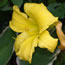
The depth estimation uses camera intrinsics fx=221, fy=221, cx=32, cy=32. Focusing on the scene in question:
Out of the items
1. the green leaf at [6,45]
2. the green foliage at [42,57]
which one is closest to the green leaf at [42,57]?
the green foliage at [42,57]

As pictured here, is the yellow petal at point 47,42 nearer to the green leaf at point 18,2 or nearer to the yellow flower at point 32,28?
the yellow flower at point 32,28

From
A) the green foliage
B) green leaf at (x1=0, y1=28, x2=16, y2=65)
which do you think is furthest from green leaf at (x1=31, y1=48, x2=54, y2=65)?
green leaf at (x1=0, y1=28, x2=16, y2=65)

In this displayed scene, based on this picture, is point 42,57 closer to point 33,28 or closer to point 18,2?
point 33,28

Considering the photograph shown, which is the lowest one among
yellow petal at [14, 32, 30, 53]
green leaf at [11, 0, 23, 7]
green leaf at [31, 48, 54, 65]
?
green leaf at [31, 48, 54, 65]

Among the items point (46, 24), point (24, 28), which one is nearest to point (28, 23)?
point (24, 28)

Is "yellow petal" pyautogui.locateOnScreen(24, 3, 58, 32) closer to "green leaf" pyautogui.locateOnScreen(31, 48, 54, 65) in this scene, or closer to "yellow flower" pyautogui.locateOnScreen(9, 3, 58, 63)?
"yellow flower" pyautogui.locateOnScreen(9, 3, 58, 63)

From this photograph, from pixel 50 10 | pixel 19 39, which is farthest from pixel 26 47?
pixel 50 10

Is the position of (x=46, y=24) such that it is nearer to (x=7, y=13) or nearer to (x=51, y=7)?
(x=51, y=7)
